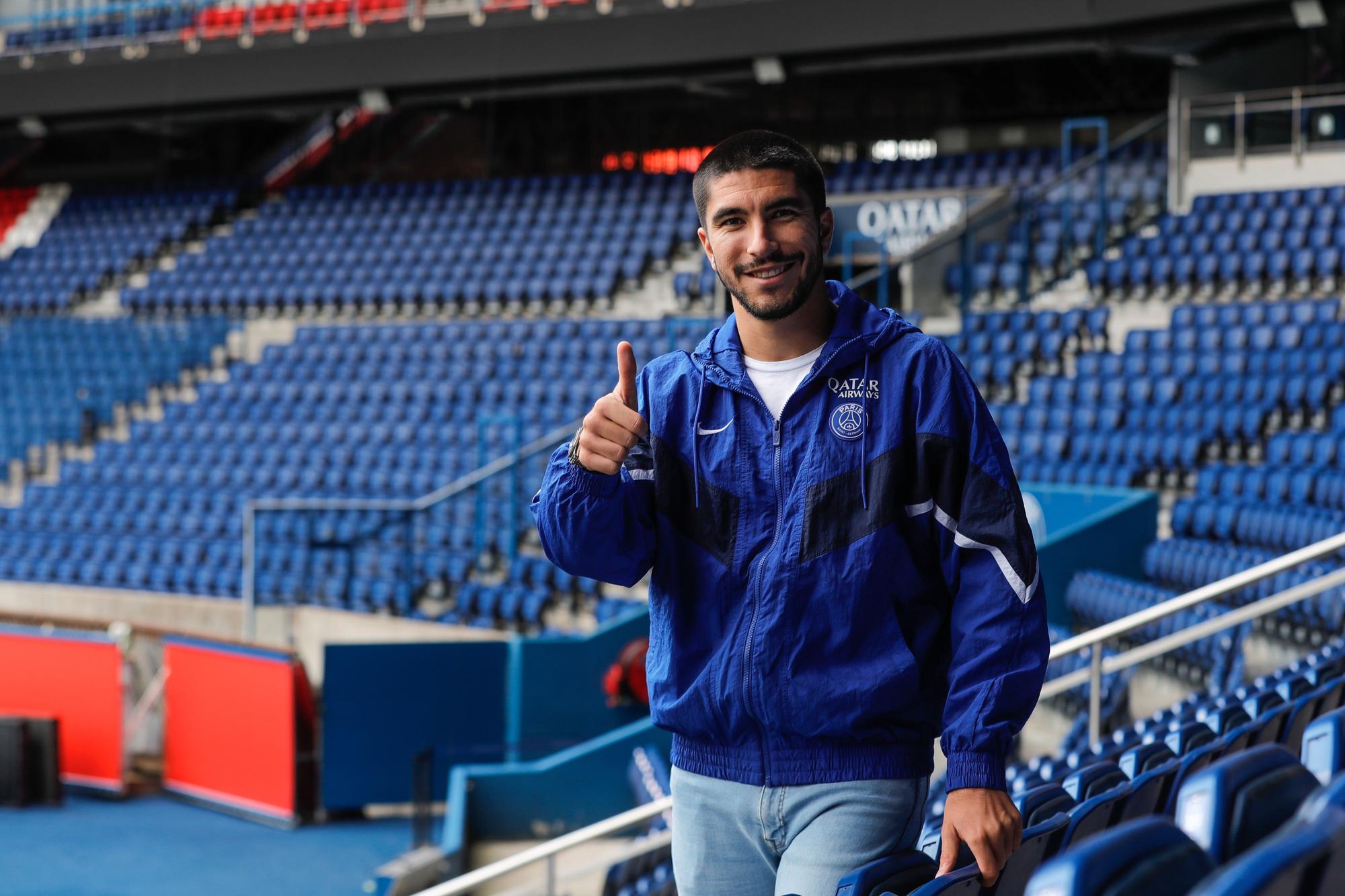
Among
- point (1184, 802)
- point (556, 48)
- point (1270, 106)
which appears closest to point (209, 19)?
point (556, 48)

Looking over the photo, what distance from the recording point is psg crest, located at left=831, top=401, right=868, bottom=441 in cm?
163

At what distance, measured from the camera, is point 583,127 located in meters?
17.0

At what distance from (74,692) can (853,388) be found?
8193 millimetres

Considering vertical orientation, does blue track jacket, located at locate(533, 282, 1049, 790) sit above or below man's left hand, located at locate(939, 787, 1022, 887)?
above

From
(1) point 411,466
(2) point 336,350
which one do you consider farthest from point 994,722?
(2) point 336,350

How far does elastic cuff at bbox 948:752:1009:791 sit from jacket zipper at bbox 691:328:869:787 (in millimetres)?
222

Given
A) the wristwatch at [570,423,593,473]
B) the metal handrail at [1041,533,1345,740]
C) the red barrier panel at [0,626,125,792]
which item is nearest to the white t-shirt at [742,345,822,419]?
the wristwatch at [570,423,593,473]

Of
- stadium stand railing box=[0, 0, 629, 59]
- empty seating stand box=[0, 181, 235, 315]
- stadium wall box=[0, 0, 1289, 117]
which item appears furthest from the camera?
empty seating stand box=[0, 181, 235, 315]

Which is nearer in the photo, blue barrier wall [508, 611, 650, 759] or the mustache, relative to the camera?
the mustache

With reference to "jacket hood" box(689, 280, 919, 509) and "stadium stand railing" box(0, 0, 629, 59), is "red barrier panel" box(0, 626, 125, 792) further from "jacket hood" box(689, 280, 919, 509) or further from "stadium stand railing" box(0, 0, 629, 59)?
"jacket hood" box(689, 280, 919, 509)

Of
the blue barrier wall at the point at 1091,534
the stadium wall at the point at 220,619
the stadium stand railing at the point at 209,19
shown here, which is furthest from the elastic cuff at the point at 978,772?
the stadium stand railing at the point at 209,19

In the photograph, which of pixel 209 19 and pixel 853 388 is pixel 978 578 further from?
→ pixel 209 19

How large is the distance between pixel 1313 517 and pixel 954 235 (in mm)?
4991

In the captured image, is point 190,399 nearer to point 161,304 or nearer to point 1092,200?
point 161,304
